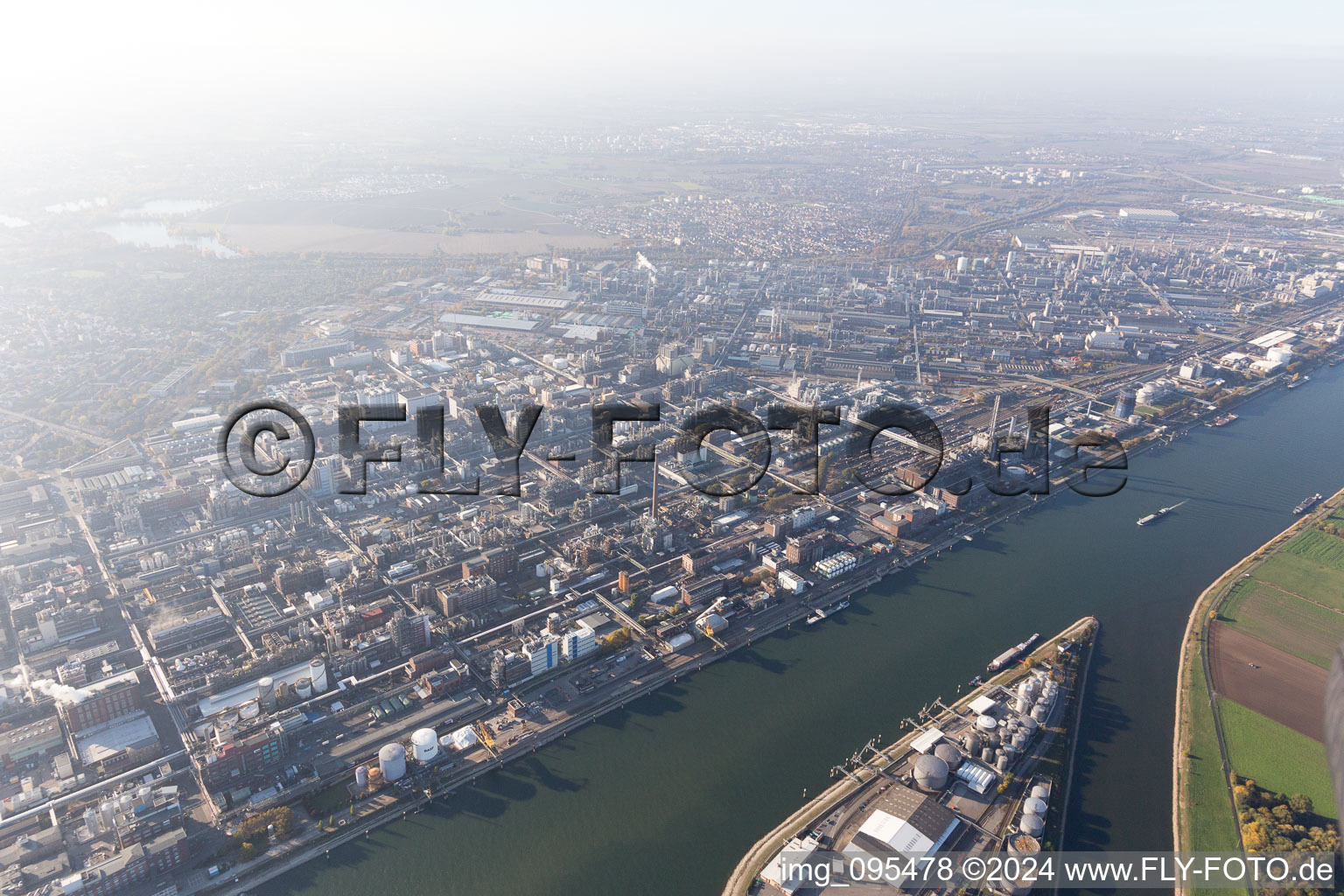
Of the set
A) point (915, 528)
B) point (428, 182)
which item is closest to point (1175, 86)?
point (428, 182)

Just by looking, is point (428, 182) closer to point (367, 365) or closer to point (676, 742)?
point (367, 365)

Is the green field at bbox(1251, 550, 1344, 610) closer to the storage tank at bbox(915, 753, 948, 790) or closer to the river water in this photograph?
the river water

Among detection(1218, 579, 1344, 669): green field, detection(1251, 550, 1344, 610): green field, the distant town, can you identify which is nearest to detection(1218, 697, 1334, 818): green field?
detection(1218, 579, 1344, 669): green field

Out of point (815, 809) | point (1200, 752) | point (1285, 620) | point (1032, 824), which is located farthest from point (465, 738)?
point (1285, 620)

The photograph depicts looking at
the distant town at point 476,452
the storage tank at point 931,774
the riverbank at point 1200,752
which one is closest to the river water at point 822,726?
the riverbank at point 1200,752

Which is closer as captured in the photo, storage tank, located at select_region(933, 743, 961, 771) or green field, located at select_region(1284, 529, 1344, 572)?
storage tank, located at select_region(933, 743, 961, 771)

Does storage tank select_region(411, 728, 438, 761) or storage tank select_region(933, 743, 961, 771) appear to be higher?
storage tank select_region(411, 728, 438, 761)
